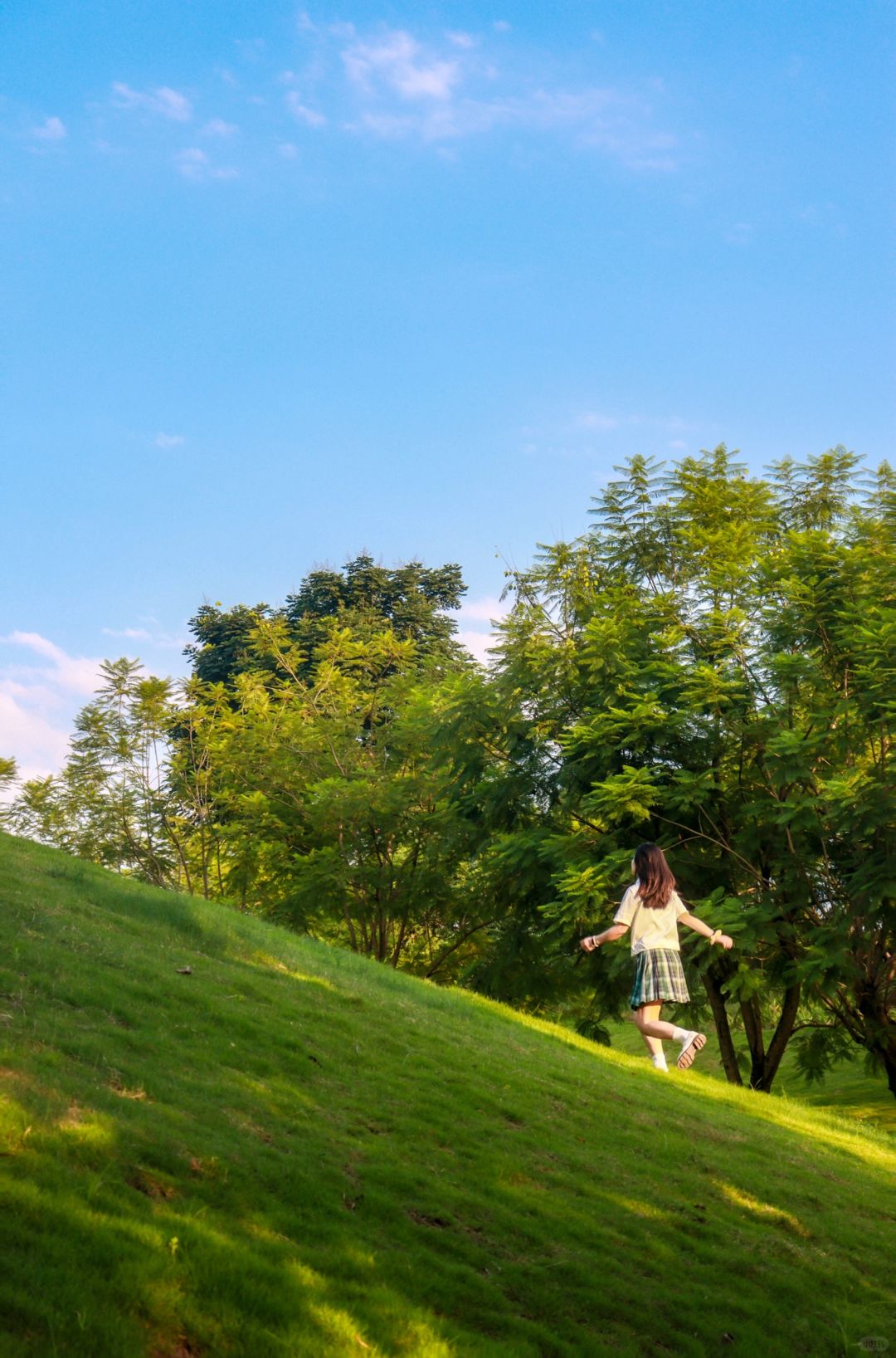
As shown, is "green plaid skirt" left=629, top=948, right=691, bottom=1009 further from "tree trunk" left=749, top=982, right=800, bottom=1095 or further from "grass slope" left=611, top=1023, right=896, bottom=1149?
"grass slope" left=611, top=1023, right=896, bottom=1149

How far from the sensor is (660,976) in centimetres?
1110

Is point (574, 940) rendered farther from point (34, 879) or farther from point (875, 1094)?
point (875, 1094)

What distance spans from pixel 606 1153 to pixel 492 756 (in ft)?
52.8

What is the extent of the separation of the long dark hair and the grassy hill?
214 centimetres

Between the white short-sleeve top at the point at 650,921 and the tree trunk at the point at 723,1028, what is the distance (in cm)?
1287

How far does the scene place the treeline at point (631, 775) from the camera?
66.0 ft

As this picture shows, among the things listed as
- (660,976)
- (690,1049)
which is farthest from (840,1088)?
(660,976)

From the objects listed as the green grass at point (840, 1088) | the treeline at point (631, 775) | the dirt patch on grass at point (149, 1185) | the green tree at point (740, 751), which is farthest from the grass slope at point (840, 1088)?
the dirt patch on grass at point (149, 1185)

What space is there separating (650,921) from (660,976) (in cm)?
53

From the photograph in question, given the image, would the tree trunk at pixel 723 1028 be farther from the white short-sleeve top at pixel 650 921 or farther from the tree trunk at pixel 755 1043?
the white short-sleeve top at pixel 650 921

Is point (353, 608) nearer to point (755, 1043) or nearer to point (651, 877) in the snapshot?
point (755, 1043)

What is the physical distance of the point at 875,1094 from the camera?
37750 mm

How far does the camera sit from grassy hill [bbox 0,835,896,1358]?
4977mm

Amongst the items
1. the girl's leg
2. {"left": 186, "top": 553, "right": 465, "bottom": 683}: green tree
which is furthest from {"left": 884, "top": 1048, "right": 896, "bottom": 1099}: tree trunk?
{"left": 186, "top": 553, "right": 465, "bottom": 683}: green tree
